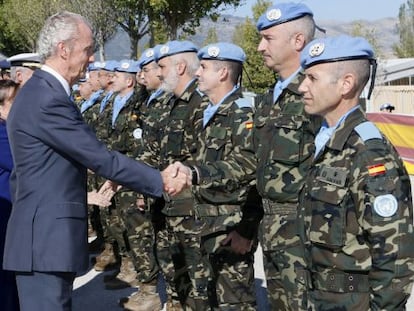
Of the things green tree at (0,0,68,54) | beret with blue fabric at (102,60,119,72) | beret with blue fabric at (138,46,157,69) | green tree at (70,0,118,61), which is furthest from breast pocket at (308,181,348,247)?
green tree at (0,0,68,54)

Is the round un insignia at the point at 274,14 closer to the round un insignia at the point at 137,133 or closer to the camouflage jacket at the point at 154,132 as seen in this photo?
the camouflage jacket at the point at 154,132

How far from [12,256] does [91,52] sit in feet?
3.63

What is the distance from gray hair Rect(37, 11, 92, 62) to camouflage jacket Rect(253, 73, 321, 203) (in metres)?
1.14

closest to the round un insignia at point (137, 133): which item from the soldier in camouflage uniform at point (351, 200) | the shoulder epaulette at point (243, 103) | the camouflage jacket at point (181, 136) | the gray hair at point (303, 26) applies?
the camouflage jacket at point (181, 136)

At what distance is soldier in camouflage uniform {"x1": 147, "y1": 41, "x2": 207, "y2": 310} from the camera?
4500 millimetres

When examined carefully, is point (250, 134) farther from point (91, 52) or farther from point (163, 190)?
point (91, 52)

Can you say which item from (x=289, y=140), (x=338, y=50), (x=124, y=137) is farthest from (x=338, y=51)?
(x=124, y=137)

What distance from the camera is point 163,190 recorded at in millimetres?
3354

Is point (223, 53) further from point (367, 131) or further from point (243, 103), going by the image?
point (367, 131)

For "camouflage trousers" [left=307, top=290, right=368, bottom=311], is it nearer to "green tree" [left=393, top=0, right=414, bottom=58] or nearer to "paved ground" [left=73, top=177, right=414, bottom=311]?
"paved ground" [left=73, top=177, right=414, bottom=311]

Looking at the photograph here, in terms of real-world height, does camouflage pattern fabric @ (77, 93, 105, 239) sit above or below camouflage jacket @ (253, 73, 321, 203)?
below

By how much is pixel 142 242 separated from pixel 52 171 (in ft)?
8.80

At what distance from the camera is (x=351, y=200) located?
8.02 ft

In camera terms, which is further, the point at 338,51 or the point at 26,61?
the point at 26,61
